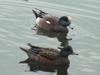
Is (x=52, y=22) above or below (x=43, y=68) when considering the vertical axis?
above

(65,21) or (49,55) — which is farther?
(65,21)

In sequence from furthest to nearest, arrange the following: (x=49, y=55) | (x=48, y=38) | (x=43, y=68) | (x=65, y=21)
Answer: (x=65, y=21) → (x=48, y=38) → (x=49, y=55) → (x=43, y=68)

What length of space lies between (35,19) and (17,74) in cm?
609

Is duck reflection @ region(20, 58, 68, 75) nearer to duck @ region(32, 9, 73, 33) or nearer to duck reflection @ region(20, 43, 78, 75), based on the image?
duck reflection @ region(20, 43, 78, 75)

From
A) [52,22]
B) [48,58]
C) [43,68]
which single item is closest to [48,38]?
[52,22]

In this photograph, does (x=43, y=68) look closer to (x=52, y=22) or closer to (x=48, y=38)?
(x=48, y=38)

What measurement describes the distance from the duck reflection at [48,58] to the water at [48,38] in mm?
264

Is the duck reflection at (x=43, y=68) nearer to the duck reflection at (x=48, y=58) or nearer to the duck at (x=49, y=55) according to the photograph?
the duck reflection at (x=48, y=58)

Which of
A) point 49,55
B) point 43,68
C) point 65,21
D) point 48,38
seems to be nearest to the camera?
point 43,68

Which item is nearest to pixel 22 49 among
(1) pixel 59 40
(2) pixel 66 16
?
(1) pixel 59 40

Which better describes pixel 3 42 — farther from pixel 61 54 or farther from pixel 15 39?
pixel 61 54

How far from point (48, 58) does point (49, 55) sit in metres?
0.11

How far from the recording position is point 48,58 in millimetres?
15375

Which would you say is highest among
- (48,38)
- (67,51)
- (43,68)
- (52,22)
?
(67,51)
